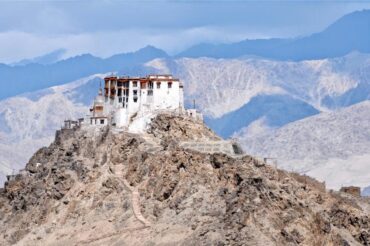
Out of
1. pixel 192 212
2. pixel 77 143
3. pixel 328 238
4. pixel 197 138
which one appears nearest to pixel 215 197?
pixel 192 212

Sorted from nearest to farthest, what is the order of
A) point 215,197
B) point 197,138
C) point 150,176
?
point 215,197 < point 150,176 < point 197,138

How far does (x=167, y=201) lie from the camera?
169m

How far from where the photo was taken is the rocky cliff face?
151 meters

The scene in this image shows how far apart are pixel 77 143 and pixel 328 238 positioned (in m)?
55.6

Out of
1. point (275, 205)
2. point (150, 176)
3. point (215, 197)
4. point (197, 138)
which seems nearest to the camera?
point (275, 205)

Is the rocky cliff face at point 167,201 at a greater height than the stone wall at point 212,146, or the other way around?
the stone wall at point 212,146

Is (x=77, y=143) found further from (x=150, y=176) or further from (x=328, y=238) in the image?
(x=328, y=238)

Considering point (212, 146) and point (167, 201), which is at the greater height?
point (212, 146)

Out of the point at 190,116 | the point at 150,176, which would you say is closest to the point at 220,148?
the point at 150,176

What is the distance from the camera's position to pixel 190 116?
198375mm

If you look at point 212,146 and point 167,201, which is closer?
point 167,201

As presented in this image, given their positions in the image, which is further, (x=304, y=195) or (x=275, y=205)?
(x=304, y=195)

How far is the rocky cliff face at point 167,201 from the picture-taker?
15075cm

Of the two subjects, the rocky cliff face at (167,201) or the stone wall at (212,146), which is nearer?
the rocky cliff face at (167,201)
